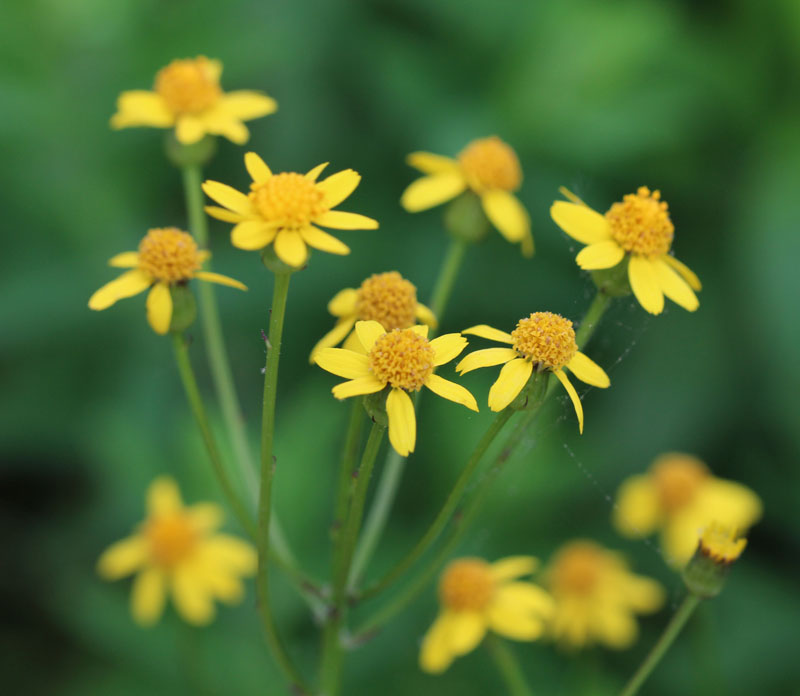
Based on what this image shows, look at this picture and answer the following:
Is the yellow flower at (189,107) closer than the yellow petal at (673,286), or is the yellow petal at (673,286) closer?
the yellow petal at (673,286)

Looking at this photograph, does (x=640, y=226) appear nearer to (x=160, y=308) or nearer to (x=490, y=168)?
(x=490, y=168)

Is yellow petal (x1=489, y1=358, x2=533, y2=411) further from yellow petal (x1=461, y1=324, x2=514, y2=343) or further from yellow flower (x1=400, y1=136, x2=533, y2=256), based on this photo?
yellow flower (x1=400, y1=136, x2=533, y2=256)

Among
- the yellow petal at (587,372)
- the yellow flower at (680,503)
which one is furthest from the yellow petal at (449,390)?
the yellow flower at (680,503)

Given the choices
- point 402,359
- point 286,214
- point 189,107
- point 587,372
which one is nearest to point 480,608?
point 587,372

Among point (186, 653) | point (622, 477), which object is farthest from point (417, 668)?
point (622, 477)

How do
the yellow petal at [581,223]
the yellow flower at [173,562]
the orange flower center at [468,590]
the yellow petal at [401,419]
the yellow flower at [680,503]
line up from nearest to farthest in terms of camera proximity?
the yellow petal at [401,419] < the yellow petal at [581,223] < the orange flower center at [468,590] < the yellow flower at [173,562] < the yellow flower at [680,503]

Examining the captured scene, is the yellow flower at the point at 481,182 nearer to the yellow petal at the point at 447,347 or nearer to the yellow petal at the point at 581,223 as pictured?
the yellow petal at the point at 581,223

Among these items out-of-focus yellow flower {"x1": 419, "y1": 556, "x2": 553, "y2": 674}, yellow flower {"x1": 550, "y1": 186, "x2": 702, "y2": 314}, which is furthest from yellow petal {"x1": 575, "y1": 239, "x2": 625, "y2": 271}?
out-of-focus yellow flower {"x1": 419, "y1": 556, "x2": 553, "y2": 674}
